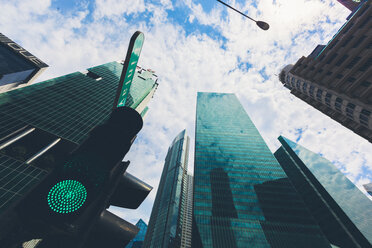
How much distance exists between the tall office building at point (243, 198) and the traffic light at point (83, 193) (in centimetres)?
5962

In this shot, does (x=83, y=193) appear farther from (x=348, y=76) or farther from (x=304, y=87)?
(x=304, y=87)

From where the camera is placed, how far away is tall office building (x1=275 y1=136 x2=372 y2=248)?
223 ft

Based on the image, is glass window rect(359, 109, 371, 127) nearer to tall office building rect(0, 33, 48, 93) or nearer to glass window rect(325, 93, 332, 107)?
glass window rect(325, 93, 332, 107)

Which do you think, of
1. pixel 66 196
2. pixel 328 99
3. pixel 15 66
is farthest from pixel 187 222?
pixel 66 196

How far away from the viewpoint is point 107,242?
104 inches

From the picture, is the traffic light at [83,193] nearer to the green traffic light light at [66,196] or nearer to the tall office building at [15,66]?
the green traffic light light at [66,196]

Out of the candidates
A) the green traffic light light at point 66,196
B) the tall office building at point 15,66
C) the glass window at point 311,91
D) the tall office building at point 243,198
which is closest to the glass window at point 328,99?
the glass window at point 311,91

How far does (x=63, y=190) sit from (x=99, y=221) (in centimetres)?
106

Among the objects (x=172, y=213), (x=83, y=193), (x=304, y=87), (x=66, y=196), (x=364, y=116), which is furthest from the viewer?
(x=172, y=213)

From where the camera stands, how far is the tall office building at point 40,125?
24.1 m

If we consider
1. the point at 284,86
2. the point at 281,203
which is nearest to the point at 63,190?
the point at 284,86

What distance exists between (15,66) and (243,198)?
95608 millimetres

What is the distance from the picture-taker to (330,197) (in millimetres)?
78750

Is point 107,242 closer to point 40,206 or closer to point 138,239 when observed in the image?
point 40,206
